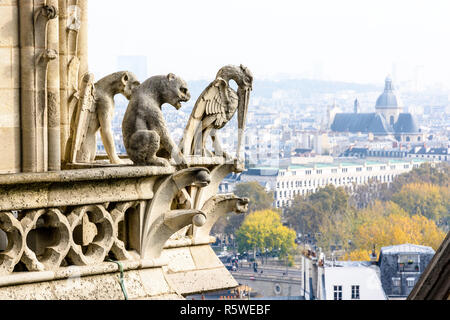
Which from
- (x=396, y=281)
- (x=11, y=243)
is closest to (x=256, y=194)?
(x=396, y=281)

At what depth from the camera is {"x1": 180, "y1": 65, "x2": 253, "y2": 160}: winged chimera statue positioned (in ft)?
29.5

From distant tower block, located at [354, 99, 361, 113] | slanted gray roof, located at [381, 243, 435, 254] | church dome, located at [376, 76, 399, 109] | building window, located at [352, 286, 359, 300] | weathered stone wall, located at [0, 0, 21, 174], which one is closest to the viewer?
weathered stone wall, located at [0, 0, 21, 174]

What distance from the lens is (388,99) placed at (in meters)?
142

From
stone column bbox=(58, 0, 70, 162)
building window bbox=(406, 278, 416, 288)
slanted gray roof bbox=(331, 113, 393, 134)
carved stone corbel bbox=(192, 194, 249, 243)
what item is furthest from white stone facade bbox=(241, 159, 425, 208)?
stone column bbox=(58, 0, 70, 162)

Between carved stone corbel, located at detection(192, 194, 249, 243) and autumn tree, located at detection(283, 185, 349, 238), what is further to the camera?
autumn tree, located at detection(283, 185, 349, 238)

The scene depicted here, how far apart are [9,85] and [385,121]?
13615 cm

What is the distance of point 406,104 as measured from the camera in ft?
488

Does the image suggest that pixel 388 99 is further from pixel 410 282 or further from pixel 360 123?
pixel 410 282

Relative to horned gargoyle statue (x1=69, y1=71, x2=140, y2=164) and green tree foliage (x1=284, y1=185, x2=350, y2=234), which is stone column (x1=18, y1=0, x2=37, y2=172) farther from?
green tree foliage (x1=284, y1=185, x2=350, y2=234)

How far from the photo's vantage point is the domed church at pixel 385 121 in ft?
447

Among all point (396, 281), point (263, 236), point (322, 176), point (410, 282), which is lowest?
point (263, 236)

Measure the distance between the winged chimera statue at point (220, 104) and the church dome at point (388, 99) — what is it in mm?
133355

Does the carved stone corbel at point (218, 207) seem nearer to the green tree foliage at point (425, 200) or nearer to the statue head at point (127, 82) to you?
the statue head at point (127, 82)

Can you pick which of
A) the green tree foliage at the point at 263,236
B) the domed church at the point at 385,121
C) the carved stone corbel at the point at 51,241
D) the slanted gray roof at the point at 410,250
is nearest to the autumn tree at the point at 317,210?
the green tree foliage at the point at 263,236
